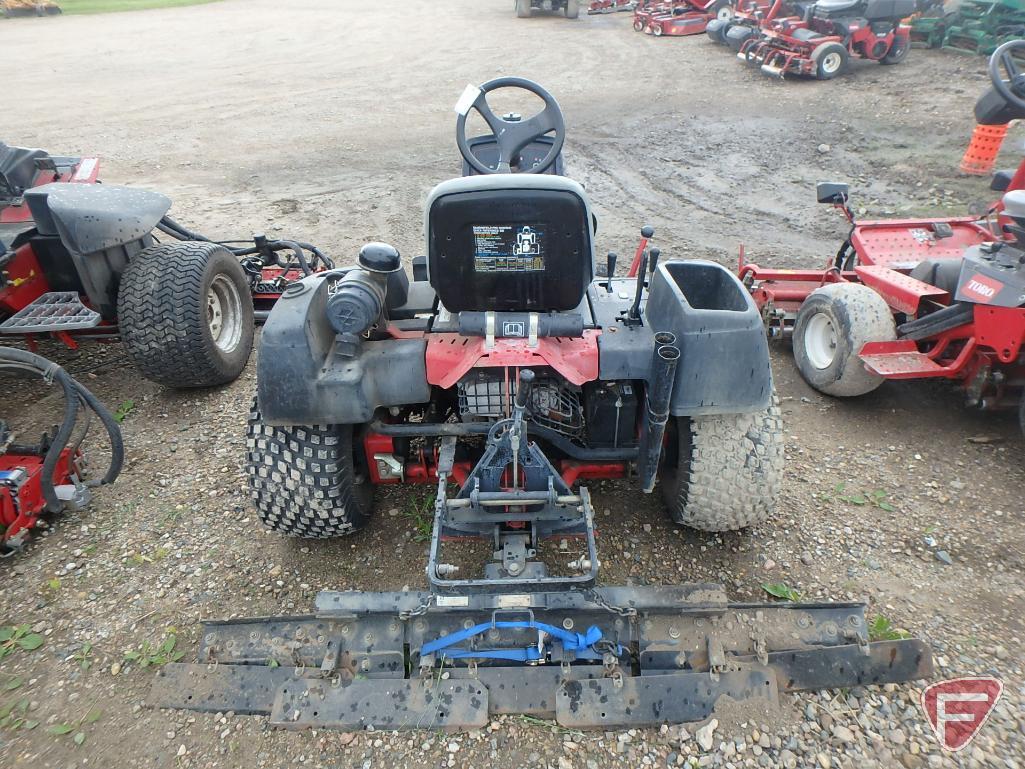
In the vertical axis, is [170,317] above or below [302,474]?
below

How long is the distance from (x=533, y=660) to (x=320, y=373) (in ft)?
4.57

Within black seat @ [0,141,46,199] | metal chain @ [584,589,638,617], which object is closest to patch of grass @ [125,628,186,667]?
metal chain @ [584,589,638,617]

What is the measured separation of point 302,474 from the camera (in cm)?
291

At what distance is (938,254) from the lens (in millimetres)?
4859

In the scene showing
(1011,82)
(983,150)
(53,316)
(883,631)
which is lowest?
(883,631)

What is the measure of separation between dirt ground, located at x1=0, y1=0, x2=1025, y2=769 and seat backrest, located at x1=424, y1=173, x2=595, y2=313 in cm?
132

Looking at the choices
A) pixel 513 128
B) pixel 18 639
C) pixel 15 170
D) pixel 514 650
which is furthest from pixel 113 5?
pixel 514 650

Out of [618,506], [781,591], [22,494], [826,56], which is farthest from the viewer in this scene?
[826,56]

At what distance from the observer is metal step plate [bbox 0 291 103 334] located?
439 centimetres

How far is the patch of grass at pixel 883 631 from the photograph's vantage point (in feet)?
9.14

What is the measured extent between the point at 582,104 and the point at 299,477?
1084cm

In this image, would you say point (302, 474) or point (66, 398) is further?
point (66, 398)

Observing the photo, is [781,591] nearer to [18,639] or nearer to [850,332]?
[850,332]

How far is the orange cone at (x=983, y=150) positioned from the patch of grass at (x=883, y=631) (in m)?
7.82
